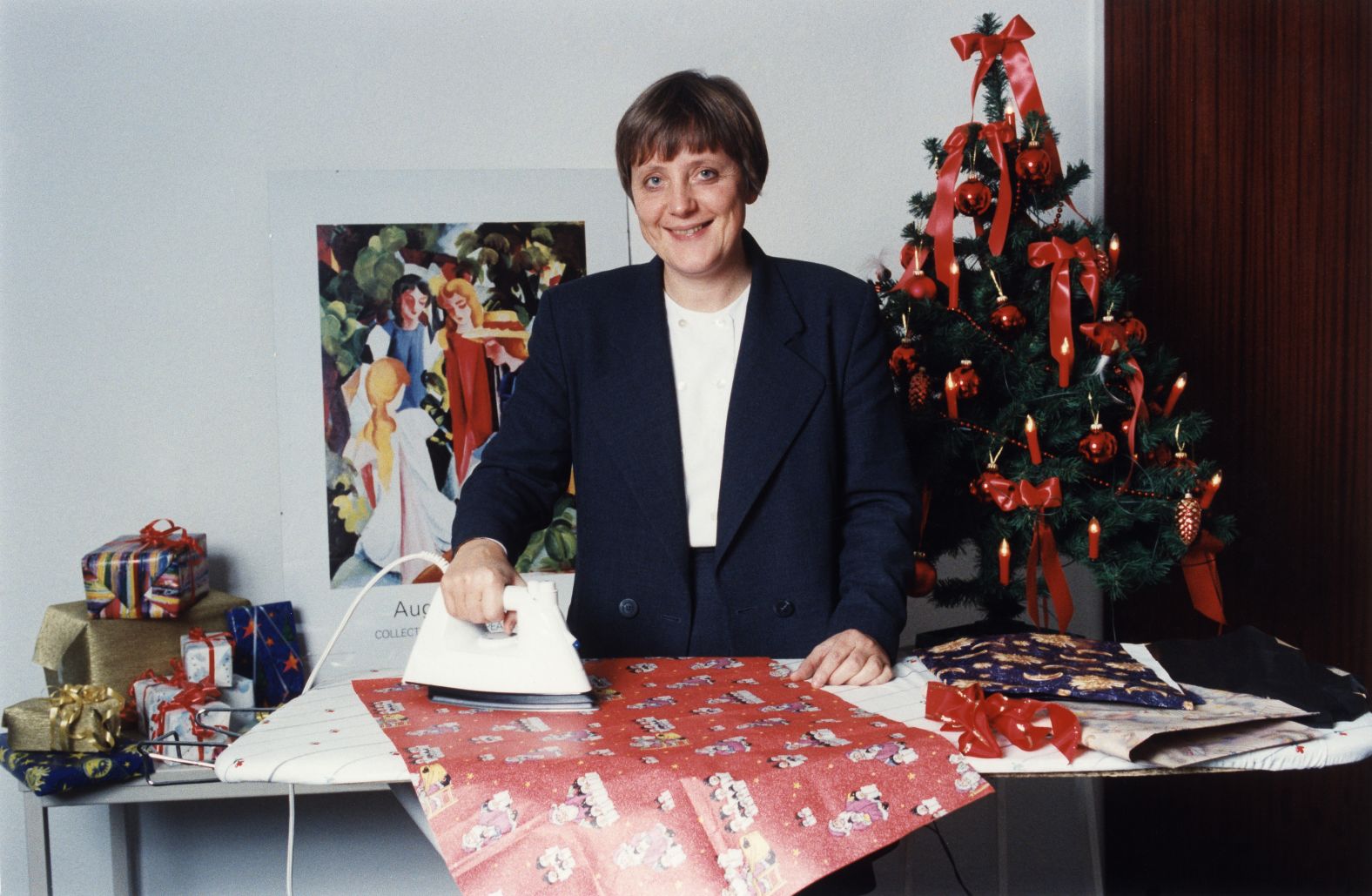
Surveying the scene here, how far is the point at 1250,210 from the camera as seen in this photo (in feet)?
7.66

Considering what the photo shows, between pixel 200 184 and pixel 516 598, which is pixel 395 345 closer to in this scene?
pixel 200 184

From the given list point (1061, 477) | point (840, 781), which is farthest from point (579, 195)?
point (840, 781)

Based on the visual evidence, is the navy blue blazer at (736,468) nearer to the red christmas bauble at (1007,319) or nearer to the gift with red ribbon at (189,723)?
the red christmas bauble at (1007,319)

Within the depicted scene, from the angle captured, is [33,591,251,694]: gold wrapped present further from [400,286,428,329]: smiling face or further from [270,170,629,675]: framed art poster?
[400,286,428,329]: smiling face

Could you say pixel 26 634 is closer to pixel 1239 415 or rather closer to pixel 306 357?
pixel 306 357

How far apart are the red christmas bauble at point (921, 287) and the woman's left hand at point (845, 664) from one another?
2.77 ft

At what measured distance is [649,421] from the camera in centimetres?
165

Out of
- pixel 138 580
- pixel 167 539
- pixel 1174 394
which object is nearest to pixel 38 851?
pixel 138 580

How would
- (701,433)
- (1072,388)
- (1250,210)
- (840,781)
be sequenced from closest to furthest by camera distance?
(840,781), (701,433), (1072,388), (1250,210)

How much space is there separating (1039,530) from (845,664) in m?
0.75

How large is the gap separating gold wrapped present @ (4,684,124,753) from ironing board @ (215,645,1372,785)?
0.99m

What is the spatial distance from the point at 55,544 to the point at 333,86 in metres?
1.15

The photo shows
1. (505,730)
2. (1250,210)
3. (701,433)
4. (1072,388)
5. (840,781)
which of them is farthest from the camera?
(1250,210)

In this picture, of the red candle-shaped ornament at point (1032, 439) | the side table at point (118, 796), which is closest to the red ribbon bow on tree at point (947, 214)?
the red candle-shaped ornament at point (1032, 439)
